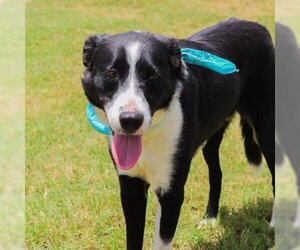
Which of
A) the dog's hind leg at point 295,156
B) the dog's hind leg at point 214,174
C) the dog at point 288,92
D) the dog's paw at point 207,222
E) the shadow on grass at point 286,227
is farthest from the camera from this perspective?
the dog's hind leg at point 214,174

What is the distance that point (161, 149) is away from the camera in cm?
315

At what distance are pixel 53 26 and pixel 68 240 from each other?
8089 millimetres

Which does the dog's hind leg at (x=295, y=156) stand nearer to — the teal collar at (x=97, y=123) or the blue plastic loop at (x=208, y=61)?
the blue plastic loop at (x=208, y=61)

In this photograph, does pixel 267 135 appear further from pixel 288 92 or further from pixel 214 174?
pixel 288 92

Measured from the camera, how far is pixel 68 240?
13.1 ft

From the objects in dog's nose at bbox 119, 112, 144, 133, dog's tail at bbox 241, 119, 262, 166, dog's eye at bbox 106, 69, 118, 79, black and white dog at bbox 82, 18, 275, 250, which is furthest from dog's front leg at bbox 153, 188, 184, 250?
dog's tail at bbox 241, 119, 262, 166

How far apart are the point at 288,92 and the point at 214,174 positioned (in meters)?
1.86

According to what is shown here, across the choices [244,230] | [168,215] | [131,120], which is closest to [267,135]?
[244,230]

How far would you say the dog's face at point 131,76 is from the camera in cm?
269

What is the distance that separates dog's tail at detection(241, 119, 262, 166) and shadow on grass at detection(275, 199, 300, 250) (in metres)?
1.23

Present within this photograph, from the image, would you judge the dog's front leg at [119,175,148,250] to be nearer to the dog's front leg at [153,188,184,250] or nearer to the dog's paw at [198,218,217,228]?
the dog's front leg at [153,188,184,250]
